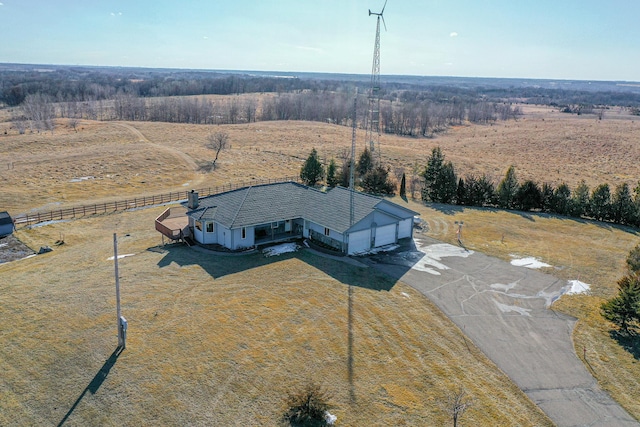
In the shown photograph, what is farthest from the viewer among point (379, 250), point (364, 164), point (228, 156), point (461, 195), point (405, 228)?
point (228, 156)

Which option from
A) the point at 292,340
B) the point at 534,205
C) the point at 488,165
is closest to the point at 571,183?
the point at 488,165

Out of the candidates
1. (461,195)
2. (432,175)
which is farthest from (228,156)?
(461,195)

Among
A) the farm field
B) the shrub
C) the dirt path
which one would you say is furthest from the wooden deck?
the shrub

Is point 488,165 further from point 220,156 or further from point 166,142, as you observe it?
point 166,142

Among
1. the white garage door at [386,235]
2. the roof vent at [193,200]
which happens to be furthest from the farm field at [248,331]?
the white garage door at [386,235]

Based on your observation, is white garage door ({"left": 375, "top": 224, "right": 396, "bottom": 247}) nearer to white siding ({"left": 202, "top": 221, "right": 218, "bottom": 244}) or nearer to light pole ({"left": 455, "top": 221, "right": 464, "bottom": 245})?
light pole ({"left": 455, "top": 221, "right": 464, "bottom": 245})

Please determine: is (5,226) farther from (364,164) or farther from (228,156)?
(228,156)
